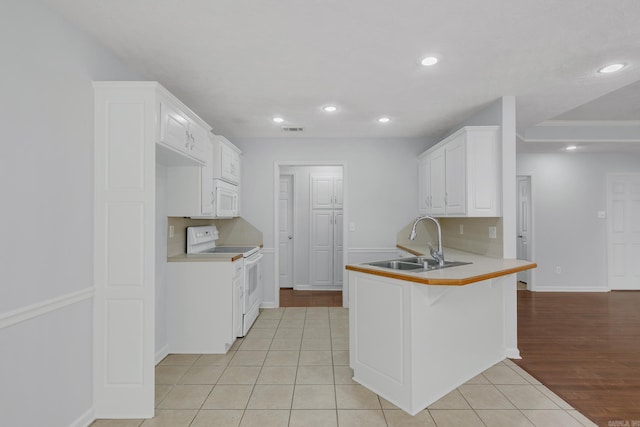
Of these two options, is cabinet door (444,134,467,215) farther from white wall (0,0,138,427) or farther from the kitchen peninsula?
white wall (0,0,138,427)

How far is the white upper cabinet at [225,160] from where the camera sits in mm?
3467

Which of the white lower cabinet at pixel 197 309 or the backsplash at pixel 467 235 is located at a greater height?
the backsplash at pixel 467 235

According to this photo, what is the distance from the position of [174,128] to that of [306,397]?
2.25 m

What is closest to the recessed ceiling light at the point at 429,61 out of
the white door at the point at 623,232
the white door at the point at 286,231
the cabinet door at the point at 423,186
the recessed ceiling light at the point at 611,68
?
the recessed ceiling light at the point at 611,68

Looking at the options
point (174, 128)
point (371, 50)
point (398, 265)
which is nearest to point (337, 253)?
point (398, 265)

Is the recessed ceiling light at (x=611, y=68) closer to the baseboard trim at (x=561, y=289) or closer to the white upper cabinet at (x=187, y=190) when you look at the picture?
the white upper cabinet at (x=187, y=190)

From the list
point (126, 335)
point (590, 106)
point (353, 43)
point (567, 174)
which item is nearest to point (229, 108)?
point (353, 43)

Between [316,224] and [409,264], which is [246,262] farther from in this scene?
[316,224]

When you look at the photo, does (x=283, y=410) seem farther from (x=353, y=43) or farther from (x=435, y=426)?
(x=353, y=43)

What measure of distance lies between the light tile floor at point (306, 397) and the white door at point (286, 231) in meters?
2.79

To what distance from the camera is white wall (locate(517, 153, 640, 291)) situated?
5395 millimetres

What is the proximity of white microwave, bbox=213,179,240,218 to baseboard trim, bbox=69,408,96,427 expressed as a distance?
1.98 meters

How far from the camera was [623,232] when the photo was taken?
543 centimetres

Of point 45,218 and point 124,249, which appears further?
point 124,249
